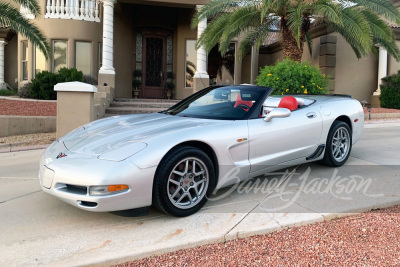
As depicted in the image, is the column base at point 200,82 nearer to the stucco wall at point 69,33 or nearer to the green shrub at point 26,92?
the stucco wall at point 69,33

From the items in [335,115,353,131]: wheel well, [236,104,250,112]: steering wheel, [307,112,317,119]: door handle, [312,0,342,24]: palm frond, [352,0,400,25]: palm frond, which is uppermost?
[352,0,400,25]: palm frond

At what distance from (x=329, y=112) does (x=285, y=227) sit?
7.75ft

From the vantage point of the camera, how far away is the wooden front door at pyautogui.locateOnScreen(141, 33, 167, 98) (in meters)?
15.9

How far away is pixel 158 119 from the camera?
425cm

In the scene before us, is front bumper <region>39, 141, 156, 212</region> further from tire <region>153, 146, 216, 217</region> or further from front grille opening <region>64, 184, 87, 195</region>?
tire <region>153, 146, 216, 217</region>

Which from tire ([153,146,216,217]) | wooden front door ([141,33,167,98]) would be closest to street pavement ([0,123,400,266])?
tire ([153,146,216,217])

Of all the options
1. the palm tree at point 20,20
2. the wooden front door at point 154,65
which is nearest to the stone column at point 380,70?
the wooden front door at point 154,65

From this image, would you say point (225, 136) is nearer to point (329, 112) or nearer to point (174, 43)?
point (329, 112)

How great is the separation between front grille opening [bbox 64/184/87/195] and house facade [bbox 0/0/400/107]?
11267mm

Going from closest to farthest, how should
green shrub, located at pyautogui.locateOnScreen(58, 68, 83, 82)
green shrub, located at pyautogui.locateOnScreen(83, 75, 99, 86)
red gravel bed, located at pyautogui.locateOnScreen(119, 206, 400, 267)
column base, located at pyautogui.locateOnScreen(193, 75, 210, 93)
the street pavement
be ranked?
red gravel bed, located at pyautogui.locateOnScreen(119, 206, 400, 267) < the street pavement < green shrub, located at pyautogui.locateOnScreen(58, 68, 83, 82) < column base, located at pyautogui.locateOnScreen(193, 75, 210, 93) < green shrub, located at pyautogui.locateOnScreen(83, 75, 99, 86)

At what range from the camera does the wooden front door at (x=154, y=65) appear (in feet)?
52.0

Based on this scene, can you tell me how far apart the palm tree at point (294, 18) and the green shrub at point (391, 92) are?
3.20 meters

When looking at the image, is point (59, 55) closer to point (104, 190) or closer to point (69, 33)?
point (69, 33)

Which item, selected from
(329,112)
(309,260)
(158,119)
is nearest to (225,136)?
(158,119)
